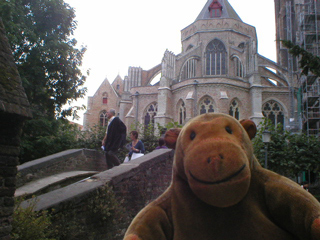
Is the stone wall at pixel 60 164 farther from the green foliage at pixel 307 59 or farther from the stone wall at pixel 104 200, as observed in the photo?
the green foliage at pixel 307 59

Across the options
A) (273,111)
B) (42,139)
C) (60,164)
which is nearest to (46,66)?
(42,139)

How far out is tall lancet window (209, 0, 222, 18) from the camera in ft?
130

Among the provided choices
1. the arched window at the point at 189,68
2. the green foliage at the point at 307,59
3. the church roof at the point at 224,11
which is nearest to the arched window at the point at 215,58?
the arched window at the point at 189,68

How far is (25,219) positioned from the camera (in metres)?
4.44

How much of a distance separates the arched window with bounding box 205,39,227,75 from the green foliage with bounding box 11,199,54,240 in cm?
3061

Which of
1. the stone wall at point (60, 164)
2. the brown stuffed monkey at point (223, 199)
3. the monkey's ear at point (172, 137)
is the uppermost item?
the monkey's ear at point (172, 137)

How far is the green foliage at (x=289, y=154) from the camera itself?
39.7 ft

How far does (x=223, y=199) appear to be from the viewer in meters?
2.02

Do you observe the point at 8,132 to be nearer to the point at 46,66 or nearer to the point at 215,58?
the point at 46,66

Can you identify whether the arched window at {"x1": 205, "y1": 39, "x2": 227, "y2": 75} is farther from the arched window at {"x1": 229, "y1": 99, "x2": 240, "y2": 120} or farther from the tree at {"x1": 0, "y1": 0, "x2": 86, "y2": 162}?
the tree at {"x1": 0, "y1": 0, "x2": 86, "y2": 162}

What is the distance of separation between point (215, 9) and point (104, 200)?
3862 centimetres

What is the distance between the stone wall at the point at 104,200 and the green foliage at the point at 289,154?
6.43m

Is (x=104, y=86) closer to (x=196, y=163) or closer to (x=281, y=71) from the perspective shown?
(x=281, y=71)

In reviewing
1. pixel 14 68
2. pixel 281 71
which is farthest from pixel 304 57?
pixel 281 71
